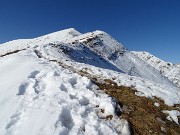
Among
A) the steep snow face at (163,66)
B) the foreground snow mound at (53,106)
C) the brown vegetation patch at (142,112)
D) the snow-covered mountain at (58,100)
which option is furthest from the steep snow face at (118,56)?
the foreground snow mound at (53,106)

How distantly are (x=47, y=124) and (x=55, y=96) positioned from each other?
277 cm

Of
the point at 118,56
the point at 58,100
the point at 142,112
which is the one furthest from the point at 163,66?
the point at 58,100

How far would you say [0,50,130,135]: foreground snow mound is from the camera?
34.2 ft

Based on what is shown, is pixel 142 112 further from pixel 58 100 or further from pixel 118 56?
pixel 118 56

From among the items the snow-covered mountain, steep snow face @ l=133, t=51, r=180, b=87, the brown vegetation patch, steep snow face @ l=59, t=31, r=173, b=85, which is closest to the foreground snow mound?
the snow-covered mountain

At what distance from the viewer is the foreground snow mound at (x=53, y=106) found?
34.2ft

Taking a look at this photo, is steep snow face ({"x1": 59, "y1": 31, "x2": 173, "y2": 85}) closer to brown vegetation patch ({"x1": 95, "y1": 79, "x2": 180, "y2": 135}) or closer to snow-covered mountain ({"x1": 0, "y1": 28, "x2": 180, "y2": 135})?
snow-covered mountain ({"x1": 0, "y1": 28, "x2": 180, "y2": 135})

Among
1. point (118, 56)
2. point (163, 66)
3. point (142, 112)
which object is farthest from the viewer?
point (163, 66)

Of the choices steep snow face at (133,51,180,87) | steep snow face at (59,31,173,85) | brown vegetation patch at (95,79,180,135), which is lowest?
brown vegetation patch at (95,79,180,135)

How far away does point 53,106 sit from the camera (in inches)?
471

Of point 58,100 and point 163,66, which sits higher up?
point 163,66

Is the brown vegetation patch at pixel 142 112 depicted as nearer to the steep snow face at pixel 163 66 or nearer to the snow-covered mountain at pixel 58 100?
the snow-covered mountain at pixel 58 100

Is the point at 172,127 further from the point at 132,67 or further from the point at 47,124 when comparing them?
the point at 132,67

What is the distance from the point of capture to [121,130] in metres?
11.6
